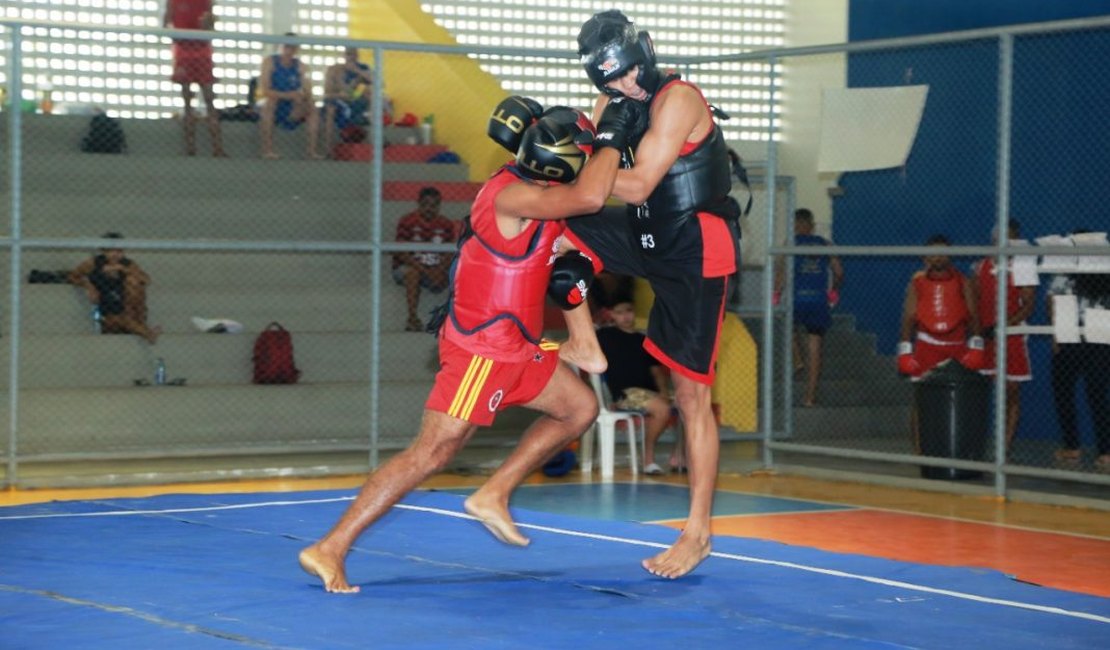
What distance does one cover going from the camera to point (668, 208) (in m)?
7.32

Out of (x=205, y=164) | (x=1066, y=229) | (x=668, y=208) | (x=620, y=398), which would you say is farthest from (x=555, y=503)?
(x=1066, y=229)

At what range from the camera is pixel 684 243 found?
7.32 m

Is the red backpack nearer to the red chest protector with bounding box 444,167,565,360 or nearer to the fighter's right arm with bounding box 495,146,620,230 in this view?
the red chest protector with bounding box 444,167,565,360

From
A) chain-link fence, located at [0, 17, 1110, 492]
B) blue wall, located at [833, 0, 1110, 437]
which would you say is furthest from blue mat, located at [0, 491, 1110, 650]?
blue wall, located at [833, 0, 1110, 437]

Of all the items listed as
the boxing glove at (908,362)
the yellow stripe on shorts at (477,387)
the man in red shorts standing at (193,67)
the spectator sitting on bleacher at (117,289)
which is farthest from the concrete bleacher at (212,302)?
the yellow stripe on shorts at (477,387)

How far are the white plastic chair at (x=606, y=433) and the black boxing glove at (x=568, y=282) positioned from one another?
16.0ft

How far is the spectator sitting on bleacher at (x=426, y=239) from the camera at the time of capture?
13.3 m

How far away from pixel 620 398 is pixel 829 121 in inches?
106

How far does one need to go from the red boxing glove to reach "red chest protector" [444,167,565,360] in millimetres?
6590

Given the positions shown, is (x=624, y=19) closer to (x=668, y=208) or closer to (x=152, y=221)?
(x=668, y=208)

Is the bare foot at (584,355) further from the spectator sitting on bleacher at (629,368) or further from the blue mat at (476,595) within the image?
the spectator sitting on bleacher at (629,368)

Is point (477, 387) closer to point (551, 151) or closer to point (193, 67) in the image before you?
point (551, 151)

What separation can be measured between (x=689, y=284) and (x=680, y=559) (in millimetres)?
1192

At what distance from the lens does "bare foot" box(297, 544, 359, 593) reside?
20.9ft
